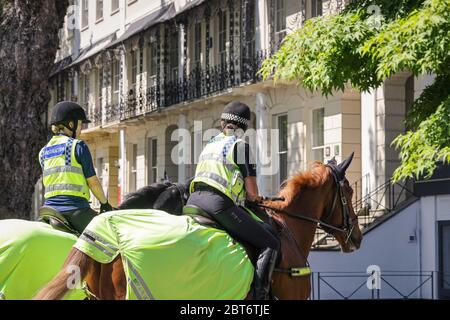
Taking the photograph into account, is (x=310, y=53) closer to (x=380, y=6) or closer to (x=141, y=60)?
(x=380, y=6)

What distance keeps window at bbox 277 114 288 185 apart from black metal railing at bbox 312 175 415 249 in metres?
4.19

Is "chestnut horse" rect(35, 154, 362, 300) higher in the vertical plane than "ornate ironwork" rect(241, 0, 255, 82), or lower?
lower

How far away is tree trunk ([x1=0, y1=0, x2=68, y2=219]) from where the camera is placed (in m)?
17.1

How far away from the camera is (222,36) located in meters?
32.3

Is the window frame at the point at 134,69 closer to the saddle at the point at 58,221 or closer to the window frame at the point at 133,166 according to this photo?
the window frame at the point at 133,166

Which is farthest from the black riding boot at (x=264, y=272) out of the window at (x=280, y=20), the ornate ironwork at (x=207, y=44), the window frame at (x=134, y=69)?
the window frame at (x=134, y=69)

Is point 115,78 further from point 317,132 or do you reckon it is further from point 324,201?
point 324,201

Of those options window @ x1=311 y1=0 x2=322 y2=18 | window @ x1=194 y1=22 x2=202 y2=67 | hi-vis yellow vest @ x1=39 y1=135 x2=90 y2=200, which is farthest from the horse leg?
window @ x1=194 y1=22 x2=202 y2=67

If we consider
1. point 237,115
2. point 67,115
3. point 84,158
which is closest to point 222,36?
point 67,115

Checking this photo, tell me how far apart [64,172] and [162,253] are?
2090 mm

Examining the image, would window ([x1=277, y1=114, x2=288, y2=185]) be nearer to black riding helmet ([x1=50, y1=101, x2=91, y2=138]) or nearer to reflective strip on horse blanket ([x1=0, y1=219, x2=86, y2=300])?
black riding helmet ([x1=50, y1=101, x2=91, y2=138])

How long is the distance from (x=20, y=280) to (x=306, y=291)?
102 inches

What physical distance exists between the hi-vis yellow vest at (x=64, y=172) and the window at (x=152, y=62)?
2760 cm

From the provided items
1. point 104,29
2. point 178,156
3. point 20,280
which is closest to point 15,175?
point 20,280
